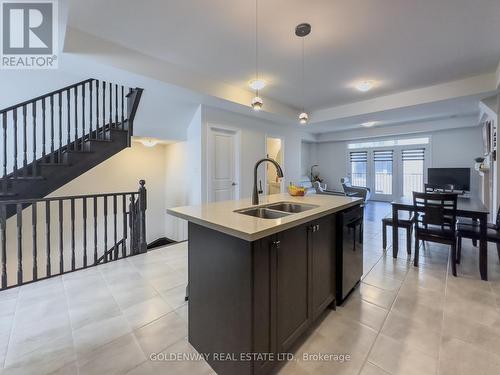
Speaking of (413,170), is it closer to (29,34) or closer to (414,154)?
(414,154)

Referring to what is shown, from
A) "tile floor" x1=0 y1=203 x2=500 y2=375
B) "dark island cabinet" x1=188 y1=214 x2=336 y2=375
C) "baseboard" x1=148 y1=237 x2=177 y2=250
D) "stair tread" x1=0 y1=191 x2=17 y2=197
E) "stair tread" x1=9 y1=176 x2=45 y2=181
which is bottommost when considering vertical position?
"baseboard" x1=148 y1=237 x2=177 y2=250

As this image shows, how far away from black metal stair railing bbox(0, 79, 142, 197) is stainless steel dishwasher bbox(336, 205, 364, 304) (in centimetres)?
360

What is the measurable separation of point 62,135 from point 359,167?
8603 millimetres

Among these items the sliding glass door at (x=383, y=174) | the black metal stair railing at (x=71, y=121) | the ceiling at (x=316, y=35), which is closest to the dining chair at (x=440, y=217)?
the ceiling at (x=316, y=35)

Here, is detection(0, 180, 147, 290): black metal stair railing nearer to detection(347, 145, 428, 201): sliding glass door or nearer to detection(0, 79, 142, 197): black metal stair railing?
detection(0, 79, 142, 197): black metal stair railing

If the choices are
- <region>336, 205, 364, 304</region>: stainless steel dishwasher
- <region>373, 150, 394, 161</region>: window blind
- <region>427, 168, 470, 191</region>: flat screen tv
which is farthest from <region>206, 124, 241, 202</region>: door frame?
<region>373, 150, 394, 161</region>: window blind

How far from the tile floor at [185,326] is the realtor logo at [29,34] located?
261 cm

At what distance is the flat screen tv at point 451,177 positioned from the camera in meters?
6.07

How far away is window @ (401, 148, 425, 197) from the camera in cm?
733

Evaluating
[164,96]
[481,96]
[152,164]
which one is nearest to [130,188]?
[152,164]

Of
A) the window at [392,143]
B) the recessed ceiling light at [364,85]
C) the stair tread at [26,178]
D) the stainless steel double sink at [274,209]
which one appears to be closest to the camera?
the stainless steel double sink at [274,209]

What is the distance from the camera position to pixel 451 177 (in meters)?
6.26

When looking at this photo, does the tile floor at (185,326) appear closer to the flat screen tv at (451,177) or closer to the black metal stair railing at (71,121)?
the black metal stair railing at (71,121)

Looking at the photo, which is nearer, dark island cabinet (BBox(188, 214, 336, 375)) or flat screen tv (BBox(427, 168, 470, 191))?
dark island cabinet (BBox(188, 214, 336, 375))
